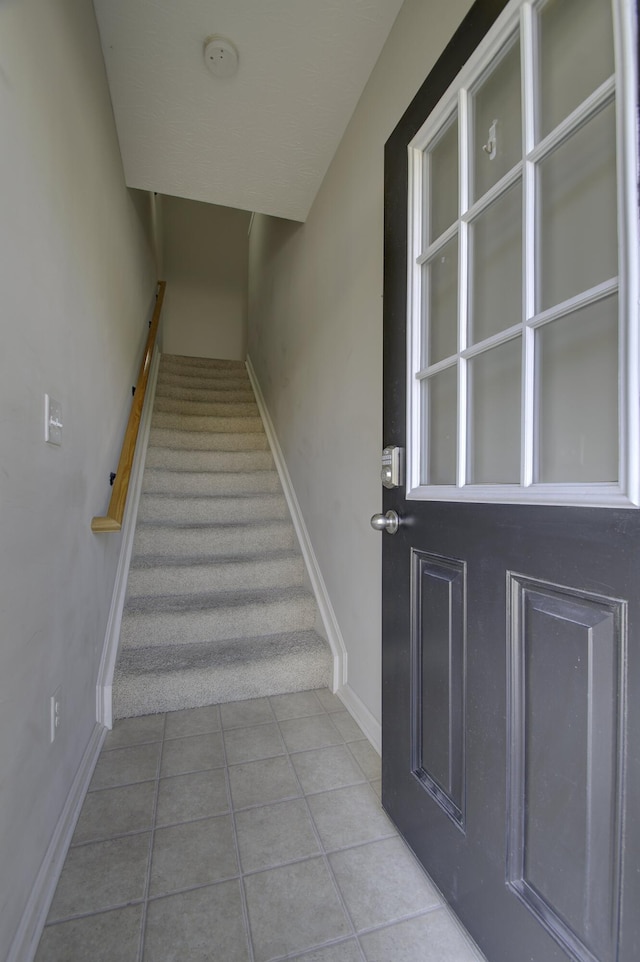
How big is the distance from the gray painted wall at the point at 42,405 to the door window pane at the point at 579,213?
1.07 metres

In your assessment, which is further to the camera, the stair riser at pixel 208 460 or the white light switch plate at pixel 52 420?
the stair riser at pixel 208 460

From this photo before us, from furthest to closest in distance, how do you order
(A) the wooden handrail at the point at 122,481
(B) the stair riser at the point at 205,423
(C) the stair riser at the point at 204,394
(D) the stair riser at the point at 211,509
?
(C) the stair riser at the point at 204,394
(B) the stair riser at the point at 205,423
(D) the stair riser at the point at 211,509
(A) the wooden handrail at the point at 122,481

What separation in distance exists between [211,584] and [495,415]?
1.84 metres

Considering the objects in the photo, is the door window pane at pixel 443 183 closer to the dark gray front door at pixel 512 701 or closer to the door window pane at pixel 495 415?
the dark gray front door at pixel 512 701

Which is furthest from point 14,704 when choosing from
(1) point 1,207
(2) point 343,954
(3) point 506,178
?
(3) point 506,178

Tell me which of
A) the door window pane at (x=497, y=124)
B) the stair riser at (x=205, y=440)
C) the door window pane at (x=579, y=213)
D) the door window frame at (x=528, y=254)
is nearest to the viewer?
the door window frame at (x=528, y=254)

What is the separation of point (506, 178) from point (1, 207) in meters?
1.01

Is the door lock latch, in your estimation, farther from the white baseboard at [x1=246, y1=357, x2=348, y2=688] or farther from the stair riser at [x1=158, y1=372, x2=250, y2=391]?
the stair riser at [x1=158, y1=372, x2=250, y2=391]

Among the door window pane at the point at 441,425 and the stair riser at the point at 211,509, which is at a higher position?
the door window pane at the point at 441,425

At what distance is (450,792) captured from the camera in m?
0.93

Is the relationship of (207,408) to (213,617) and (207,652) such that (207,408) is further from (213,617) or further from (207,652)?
(207,652)

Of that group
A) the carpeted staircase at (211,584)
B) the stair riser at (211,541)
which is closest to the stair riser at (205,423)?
the carpeted staircase at (211,584)

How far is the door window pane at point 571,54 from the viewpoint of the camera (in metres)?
0.68

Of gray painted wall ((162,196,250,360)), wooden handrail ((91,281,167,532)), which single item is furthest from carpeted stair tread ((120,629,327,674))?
gray painted wall ((162,196,250,360))
